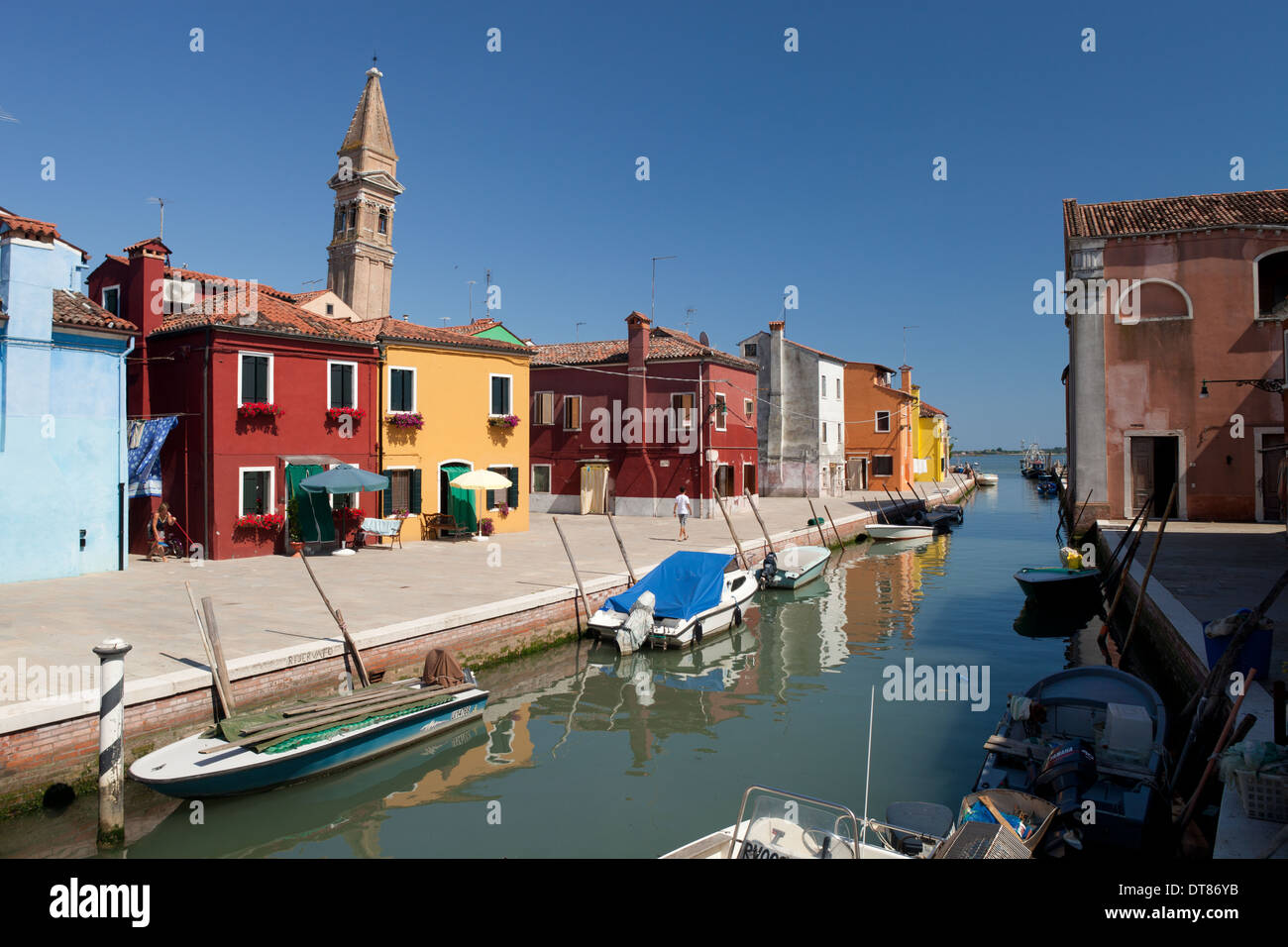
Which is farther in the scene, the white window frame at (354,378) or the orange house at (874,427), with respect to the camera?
the orange house at (874,427)

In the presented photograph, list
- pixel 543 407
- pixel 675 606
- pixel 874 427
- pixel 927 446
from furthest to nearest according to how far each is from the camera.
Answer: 1. pixel 927 446
2. pixel 874 427
3. pixel 543 407
4. pixel 675 606

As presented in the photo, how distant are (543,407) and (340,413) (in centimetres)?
1240

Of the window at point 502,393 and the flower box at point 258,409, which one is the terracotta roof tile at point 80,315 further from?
the window at point 502,393

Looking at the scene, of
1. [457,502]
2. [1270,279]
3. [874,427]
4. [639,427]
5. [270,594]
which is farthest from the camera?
[874,427]

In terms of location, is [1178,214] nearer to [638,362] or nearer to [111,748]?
[638,362]

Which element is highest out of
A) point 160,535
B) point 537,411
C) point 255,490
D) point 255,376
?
point 537,411

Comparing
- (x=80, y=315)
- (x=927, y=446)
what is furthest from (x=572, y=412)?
(x=927, y=446)

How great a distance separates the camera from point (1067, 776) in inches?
264

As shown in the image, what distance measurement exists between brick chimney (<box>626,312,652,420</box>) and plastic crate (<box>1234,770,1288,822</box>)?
998 inches

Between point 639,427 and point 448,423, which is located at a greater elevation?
point 639,427

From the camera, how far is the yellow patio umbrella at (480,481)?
21.5 m

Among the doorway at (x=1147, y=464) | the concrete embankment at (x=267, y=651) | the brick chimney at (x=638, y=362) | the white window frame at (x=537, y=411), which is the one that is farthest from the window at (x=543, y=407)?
the doorway at (x=1147, y=464)

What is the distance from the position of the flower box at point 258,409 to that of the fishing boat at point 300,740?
10983 mm
